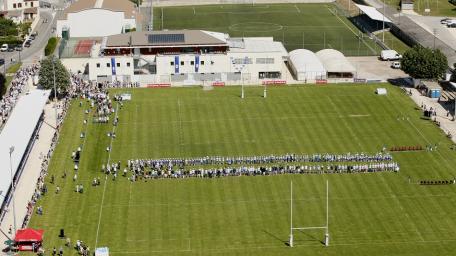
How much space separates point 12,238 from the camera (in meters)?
107

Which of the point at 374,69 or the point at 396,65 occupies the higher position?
the point at 396,65


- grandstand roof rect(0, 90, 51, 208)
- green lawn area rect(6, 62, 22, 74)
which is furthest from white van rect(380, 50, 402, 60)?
green lawn area rect(6, 62, 22, 74)

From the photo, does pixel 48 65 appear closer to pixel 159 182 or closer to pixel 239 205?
pixel 159 182

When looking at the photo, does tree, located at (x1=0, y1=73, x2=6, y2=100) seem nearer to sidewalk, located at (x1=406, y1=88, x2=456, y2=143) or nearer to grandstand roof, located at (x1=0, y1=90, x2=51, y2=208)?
grandstand roof, located at (x1=0, y1=90, x2=51, y2=208)

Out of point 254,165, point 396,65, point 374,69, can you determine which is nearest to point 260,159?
point 254,165

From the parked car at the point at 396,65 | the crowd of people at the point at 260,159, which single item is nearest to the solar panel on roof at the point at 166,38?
the parked car at the point at 396,65

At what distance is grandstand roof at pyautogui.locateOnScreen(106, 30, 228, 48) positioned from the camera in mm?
172000

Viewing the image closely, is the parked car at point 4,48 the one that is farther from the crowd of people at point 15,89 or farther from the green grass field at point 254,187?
the green grass field at point 254,187

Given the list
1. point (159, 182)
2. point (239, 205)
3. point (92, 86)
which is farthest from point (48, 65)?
point (239, 205)

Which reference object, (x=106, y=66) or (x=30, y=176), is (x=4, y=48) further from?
(x=30, y=176)

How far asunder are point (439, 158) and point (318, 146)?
1614 cm

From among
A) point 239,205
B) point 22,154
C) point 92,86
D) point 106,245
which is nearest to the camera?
point 106,245

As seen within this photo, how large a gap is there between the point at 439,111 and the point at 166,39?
49.9 m

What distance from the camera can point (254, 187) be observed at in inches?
4783
